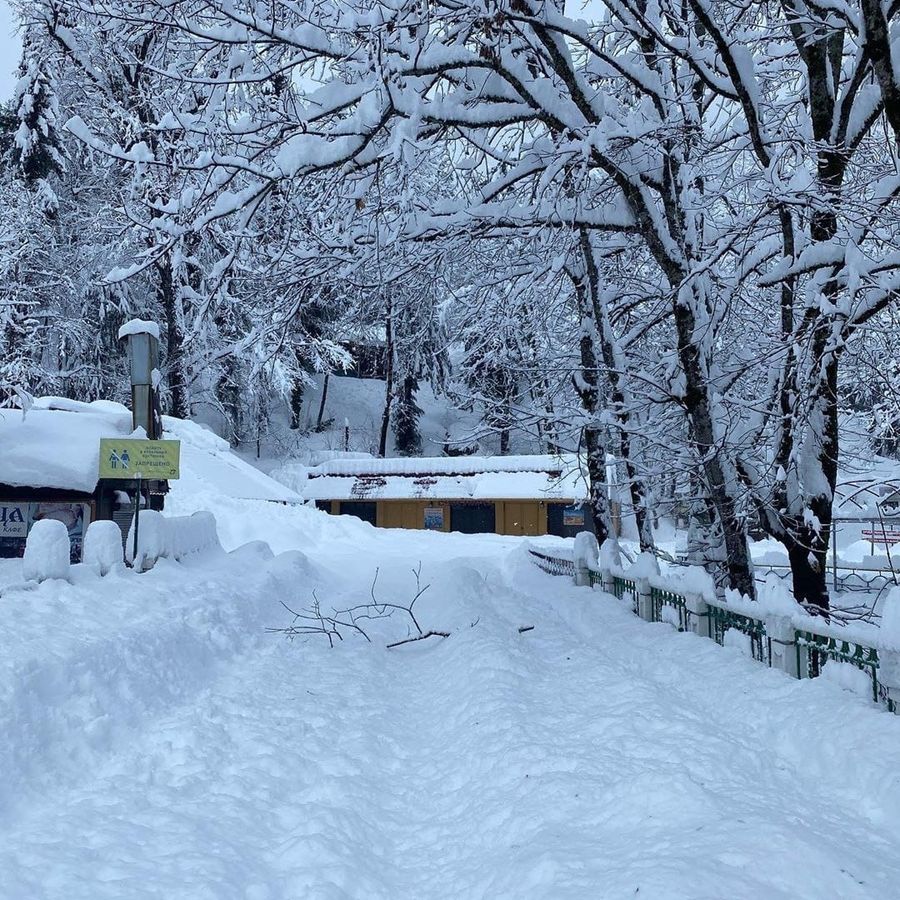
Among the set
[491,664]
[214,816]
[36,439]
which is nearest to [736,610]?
[491,664]

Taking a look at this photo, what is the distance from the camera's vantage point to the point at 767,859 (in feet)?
10.6

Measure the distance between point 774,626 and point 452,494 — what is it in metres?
25.1

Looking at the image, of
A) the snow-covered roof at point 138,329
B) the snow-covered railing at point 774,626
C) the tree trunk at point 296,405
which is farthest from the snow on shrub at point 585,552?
the tree trunk at point 296,405

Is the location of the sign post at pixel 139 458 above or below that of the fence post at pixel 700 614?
above

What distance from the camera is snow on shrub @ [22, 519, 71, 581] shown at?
8.50 meters

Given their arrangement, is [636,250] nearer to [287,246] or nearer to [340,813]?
[287,246]

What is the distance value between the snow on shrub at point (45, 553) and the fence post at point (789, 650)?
24.5 feet

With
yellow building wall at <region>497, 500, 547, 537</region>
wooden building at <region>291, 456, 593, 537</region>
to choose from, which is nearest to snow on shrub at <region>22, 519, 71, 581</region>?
wooden building at <region>291, 456, 593, 537</region>

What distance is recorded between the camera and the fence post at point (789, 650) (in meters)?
6.22

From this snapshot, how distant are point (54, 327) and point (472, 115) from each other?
28.7 m

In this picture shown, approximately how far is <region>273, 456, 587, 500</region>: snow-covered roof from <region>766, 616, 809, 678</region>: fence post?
23.2 m

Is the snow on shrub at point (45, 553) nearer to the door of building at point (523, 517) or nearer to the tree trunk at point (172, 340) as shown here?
the tree trunk at point (172, 340)

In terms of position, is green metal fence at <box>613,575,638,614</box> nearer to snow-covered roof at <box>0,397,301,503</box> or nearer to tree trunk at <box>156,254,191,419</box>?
snow-covered roof at <box>0,397,301,503</box>

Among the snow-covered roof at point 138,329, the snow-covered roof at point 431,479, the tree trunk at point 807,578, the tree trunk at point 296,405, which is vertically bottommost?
the tree trunk at point 807,578
